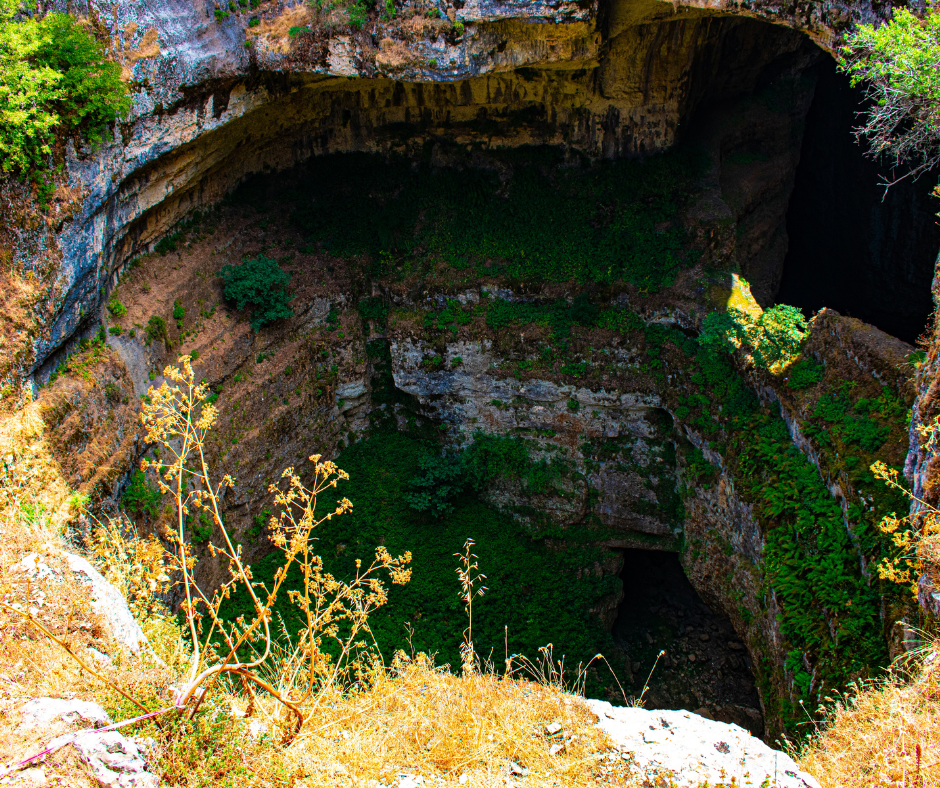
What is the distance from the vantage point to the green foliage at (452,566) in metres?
13.0

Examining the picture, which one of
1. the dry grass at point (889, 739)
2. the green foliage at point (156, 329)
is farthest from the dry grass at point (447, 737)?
the green foliage at point (156, 329)

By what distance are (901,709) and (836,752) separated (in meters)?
0.76

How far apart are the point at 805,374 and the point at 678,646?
21.5 ft

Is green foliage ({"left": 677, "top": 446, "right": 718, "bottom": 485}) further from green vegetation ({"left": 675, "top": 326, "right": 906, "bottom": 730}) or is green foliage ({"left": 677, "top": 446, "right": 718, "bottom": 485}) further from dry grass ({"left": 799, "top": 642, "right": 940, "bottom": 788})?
dry grass ({"left": 799, "top": 642, "right": 940, "bottom": 788})

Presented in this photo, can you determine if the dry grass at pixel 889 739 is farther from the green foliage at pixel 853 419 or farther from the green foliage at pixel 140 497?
the green foliage at pixel 140 497

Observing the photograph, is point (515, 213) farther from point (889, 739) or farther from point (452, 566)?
point (889, 739)

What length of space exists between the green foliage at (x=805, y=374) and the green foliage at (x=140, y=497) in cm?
1014

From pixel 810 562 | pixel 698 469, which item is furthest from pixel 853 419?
pixel 698 469

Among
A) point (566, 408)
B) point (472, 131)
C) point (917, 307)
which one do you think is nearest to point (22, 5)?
point (472, 131)

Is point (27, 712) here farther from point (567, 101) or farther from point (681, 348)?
point (567, 101)

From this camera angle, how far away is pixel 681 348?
42.4ft

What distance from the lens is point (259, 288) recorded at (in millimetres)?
13477

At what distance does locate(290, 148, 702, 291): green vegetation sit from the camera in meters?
14.2

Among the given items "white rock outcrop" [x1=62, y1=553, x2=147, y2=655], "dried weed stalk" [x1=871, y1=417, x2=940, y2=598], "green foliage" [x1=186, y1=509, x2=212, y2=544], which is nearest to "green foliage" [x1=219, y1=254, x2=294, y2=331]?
"green foliage" [x1=186, y1=509, x2=212, y2=544]
